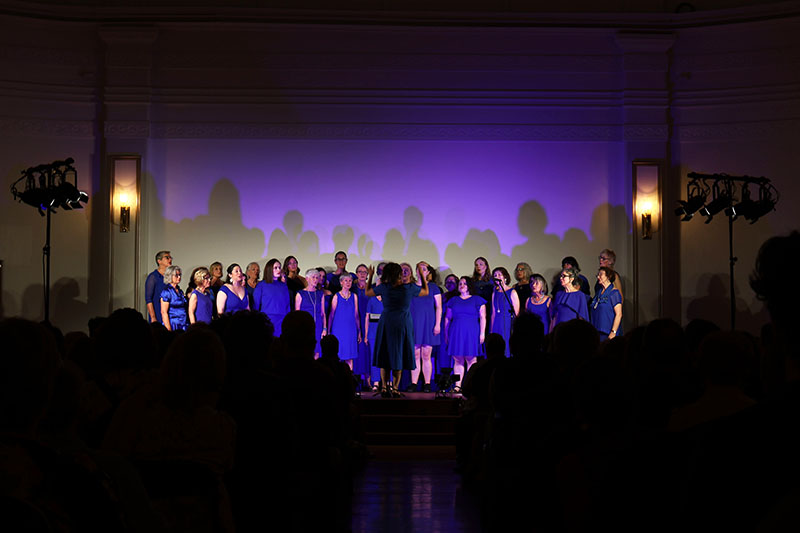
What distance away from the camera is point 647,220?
12.2 meters

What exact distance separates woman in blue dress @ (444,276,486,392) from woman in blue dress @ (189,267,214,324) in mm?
3179

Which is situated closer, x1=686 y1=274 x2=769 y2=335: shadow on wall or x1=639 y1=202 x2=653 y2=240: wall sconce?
x1=686 y1=274 x2=769 y2=335: shadow on wall

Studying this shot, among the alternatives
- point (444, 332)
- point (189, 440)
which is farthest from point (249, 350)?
point (444, 332)

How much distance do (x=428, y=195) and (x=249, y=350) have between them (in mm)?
9561

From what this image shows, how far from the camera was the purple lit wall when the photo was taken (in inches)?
494

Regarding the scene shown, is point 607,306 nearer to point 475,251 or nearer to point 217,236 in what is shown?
point 475,251

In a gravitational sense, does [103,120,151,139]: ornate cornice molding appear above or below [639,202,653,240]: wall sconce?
above

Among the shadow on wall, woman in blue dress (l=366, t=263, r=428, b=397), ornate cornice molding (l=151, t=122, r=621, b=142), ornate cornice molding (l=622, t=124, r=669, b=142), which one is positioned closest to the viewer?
woman in blue dress (l=366, t=263, r=428, b=397)

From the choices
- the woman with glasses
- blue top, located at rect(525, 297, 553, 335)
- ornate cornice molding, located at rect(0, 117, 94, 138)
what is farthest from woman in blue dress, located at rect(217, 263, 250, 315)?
blue top, located at rect(525, 297, 553, 335)

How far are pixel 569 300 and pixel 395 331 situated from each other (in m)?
2.62

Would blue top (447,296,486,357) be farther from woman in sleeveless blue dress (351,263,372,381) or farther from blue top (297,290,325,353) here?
blue top (297,290,325,353)

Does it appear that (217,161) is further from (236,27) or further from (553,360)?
(553,360)

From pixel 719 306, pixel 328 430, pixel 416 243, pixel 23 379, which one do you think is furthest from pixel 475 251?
pixel 23 379

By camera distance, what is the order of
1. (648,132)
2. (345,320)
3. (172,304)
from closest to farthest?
(172,304), (345,320), (648,132)
